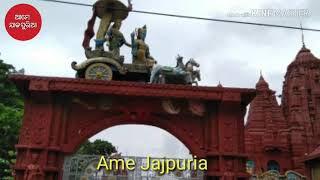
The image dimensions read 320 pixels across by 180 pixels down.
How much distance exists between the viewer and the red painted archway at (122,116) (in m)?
8.59

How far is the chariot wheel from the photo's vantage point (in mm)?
9781

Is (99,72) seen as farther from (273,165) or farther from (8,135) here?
(273,165)

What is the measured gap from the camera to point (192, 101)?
932 cm

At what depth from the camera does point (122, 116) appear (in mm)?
9273

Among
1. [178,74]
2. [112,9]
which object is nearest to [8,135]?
[112,9]

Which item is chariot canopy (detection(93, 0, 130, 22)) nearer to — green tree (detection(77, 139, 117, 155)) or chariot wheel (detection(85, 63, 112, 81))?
chariot wheel (detection(85, 63, 112, 81))

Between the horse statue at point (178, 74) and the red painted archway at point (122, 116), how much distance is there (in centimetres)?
82

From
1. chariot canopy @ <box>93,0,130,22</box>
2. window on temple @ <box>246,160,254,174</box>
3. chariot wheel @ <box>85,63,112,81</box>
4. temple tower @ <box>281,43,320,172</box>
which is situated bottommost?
window on temple @ <box>246,160,254,174</box>

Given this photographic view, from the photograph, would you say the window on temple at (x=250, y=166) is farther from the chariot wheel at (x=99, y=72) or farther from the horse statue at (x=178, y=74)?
the chariot wheel at (x=99, y=72)

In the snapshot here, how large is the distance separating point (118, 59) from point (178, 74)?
73.1 inches

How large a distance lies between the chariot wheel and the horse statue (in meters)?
1.24

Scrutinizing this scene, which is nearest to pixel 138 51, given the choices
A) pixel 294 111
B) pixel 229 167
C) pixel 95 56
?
pixel 95 56

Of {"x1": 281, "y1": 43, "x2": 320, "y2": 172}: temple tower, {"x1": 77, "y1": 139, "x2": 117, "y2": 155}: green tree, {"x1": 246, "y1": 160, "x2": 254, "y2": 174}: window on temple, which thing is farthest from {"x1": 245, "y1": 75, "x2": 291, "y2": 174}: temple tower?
{"x1": 77, "y1": 139, "x2": 117, "y2": 155}: green tree

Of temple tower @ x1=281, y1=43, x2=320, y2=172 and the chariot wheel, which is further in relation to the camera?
temple tower @ x1=281, y1=43, x2=320, y2=172
